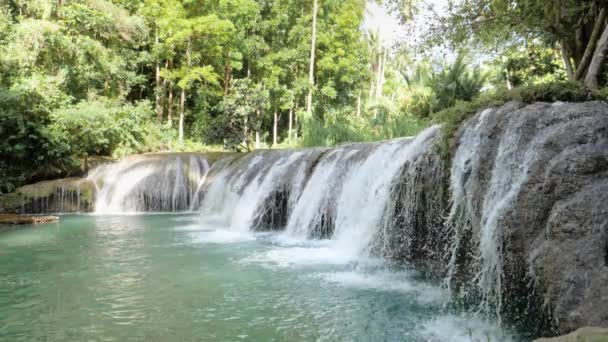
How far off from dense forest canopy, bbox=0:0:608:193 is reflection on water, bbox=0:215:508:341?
11.5 feet

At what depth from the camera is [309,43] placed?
24.7 meters

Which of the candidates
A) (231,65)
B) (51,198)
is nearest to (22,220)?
(51,198)

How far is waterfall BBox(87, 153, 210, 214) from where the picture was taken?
13695mm

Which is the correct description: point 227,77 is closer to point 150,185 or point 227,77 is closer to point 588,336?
point 150,185

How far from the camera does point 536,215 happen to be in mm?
3414

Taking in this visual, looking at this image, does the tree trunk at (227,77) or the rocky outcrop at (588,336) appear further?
the tree trunk at (227,77)

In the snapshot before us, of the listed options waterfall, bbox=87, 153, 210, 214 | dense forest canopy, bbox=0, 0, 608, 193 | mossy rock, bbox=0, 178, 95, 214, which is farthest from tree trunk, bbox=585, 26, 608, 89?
mossy rock, bbox=0, 178, 95, 214

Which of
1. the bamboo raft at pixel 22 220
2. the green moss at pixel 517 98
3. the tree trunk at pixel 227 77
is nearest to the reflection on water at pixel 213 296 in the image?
the green moss at pixel 517 98

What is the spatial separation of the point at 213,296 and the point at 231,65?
1876 centimetres

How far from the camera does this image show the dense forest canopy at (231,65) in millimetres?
9031

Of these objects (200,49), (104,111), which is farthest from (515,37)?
(200,49)

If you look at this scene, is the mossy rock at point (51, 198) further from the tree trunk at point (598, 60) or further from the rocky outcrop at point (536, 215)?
the tree trunk at point (598, 60)

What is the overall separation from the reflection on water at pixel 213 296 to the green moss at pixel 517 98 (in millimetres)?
1650

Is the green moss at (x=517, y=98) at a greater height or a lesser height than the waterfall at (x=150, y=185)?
greater
